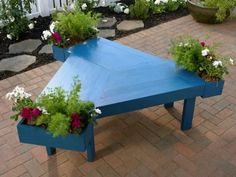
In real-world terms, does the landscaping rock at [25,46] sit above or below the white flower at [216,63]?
below

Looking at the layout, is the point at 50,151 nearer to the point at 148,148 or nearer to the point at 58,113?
the point at 58,113

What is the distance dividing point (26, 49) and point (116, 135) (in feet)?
9.11

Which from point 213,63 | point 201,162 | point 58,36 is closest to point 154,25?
point 58,36

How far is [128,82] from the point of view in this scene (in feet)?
11.3

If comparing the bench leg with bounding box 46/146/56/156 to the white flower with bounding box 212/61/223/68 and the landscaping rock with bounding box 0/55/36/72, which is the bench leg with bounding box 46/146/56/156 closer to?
the white flower with bounding box 212/61/223/68

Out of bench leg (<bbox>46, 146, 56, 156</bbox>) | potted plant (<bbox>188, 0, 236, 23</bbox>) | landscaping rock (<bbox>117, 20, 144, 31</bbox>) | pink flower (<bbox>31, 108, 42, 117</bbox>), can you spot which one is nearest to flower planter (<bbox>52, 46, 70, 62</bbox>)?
bench leg (<bbox>46, 146, 56, 156</bbox>)

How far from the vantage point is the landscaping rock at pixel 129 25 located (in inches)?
252

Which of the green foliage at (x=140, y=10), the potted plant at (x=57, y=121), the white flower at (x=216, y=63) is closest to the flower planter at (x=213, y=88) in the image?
the white flower at (x=216, y=63)

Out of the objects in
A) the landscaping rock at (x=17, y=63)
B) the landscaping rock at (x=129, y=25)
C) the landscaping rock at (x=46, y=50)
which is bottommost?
the landscaping rock at (x=17, y=63)

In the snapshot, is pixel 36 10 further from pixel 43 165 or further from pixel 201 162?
pixel 201 162

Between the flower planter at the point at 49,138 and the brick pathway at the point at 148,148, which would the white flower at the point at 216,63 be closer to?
the brick pathway at the point at 148,148

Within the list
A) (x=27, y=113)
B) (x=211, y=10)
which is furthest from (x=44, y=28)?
(x=27, y=113)

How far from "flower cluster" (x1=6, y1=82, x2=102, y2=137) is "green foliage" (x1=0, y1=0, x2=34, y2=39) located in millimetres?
3335

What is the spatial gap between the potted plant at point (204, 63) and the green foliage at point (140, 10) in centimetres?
327
